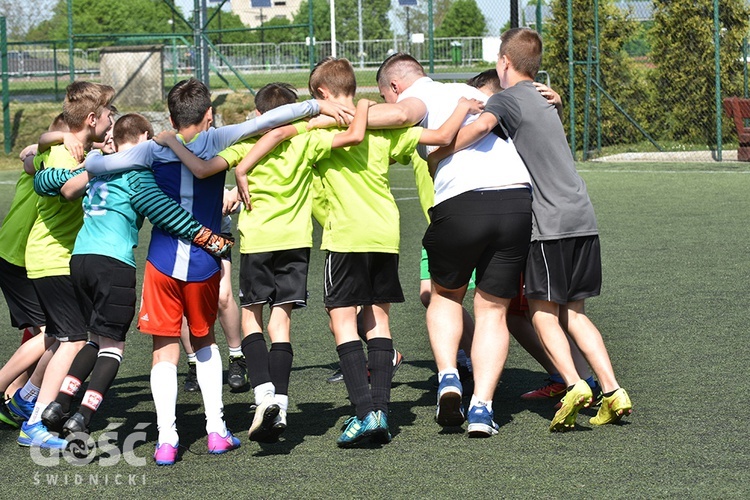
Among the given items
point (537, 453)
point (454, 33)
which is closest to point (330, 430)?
point (537, 453)

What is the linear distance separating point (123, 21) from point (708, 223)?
Result: 6742cm

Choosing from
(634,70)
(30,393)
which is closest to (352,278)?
(30,393)

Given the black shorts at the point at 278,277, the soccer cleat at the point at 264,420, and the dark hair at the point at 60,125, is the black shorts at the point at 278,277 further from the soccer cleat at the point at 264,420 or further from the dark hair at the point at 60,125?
the dark hair at the point at 60,125

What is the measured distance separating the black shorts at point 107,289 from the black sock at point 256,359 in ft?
1.91

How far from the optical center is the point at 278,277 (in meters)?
4.98

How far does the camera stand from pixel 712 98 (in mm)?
21156

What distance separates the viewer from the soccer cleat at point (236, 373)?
6.10m

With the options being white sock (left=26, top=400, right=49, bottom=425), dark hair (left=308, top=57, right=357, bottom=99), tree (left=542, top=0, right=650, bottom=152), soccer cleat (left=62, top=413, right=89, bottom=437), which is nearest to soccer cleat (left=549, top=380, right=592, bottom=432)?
dark hair (left=308, top=57, right=357, bottom=99)

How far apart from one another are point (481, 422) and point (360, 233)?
1.05 metres

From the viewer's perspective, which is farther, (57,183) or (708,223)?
→ (708,223)

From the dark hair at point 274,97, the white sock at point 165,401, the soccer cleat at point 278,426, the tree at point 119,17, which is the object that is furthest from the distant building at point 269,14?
the soccer cleat at point 278,426

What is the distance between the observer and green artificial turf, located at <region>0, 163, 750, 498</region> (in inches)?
167

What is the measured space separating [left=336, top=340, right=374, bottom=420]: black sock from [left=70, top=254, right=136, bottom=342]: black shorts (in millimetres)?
1015

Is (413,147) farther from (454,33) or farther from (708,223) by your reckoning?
(454,33)
